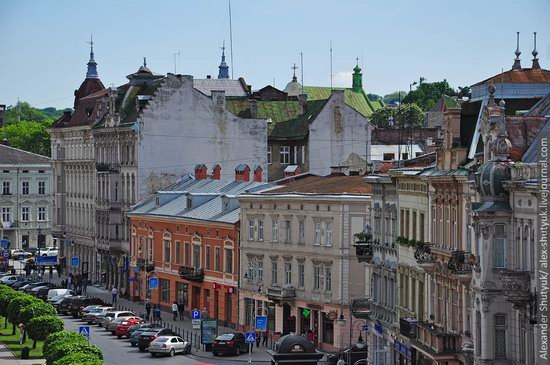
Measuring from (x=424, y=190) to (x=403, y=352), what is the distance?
25.0 feet

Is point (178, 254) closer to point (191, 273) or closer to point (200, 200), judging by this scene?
point (200, 200)

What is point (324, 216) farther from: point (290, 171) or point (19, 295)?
point (290, 171)

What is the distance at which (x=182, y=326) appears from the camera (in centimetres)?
9919

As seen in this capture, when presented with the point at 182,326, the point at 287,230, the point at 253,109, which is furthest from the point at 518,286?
the point at 253,109

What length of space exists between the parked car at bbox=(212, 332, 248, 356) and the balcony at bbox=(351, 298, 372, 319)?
6240 millimetres

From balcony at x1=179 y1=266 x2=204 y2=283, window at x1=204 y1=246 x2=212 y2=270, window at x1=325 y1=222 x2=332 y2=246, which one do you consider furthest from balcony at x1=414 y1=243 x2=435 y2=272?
balcony at x1=179 y1=266 x2=204 y2=283

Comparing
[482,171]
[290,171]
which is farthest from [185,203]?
[482,171]

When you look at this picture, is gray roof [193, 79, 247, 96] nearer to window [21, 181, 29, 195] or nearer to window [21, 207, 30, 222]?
window [21, 181, 29, 195]

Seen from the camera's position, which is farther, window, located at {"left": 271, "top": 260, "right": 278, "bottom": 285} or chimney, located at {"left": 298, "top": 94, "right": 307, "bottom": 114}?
chimney, located at {"left": 298, "top": 94, "right": 307, "bottom": 114}

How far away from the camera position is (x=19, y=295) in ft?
316

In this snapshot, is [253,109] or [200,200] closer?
[200,200]

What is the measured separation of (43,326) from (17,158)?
95.6 metres

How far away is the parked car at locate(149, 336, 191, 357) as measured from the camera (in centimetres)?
8331

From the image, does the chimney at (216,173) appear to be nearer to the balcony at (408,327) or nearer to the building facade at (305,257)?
the building facade at (305,257)
